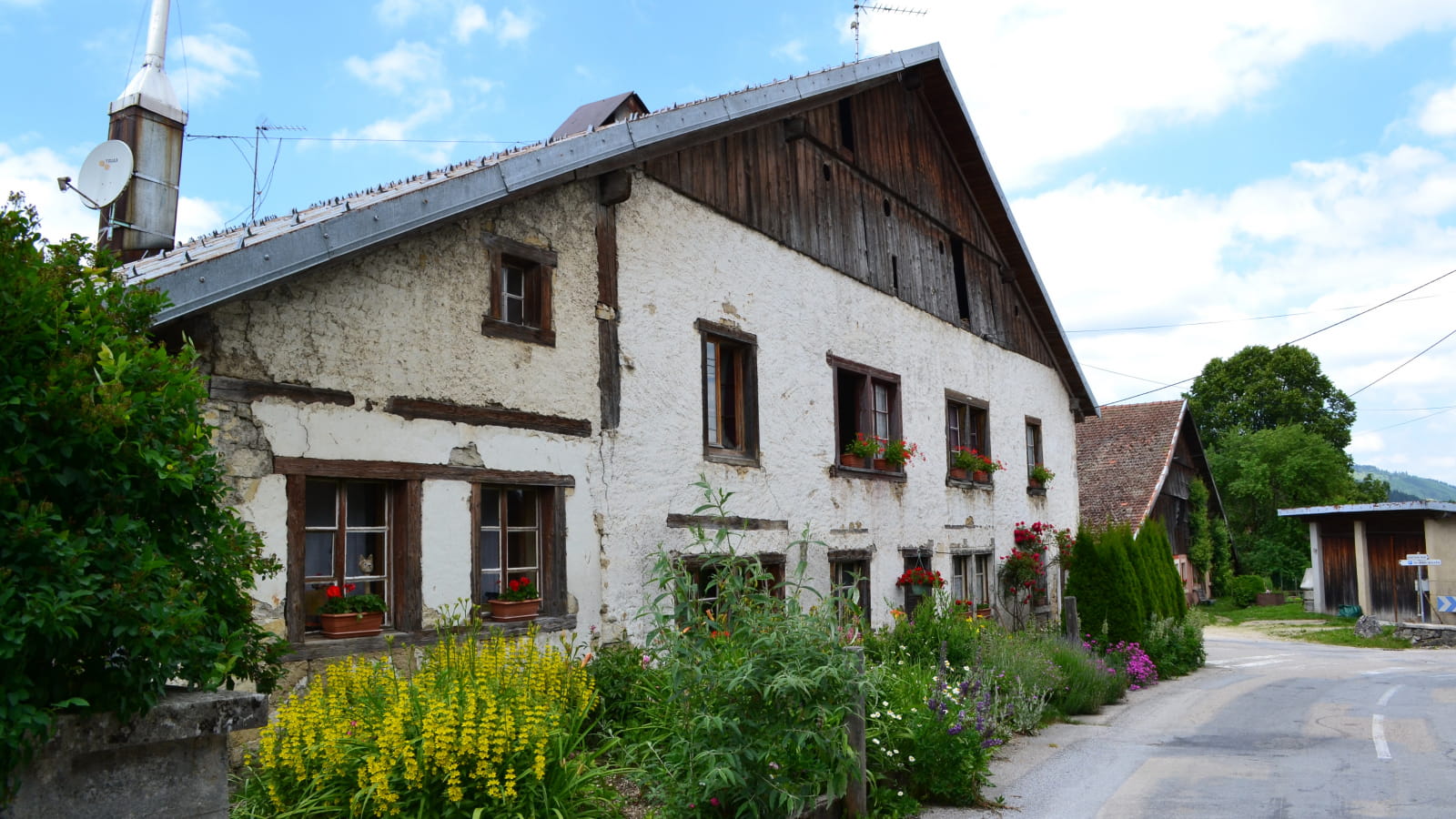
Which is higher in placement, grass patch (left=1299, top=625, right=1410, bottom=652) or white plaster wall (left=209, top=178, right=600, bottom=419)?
white plaster wall (left=209, top=178, right=600, bottom=419)

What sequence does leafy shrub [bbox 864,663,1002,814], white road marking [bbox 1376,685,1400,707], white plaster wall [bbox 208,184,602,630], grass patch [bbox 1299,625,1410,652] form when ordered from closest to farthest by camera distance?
1. white plaster wall [bbox 208,184,602,630]
2. leafy shrub [bbox 864,663,1002,814]
3. white road marking [bbox 1376,685,1400,707]
4. grass patch [bbox 1299,625,1410,652]

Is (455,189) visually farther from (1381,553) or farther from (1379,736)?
(1381,553)

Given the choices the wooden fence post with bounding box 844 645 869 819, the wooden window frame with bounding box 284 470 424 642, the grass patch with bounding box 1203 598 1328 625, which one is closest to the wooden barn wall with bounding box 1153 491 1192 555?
the grass patch with bounding box 1203 598 1328 625

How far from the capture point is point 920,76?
14500 mm

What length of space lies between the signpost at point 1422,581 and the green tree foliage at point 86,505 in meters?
27.0

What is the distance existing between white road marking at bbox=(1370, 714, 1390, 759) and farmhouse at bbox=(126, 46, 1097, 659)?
15.8 ft

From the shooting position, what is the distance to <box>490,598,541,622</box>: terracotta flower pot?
7527 mm

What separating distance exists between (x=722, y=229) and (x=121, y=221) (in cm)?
511

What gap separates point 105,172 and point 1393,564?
29228 millimetres

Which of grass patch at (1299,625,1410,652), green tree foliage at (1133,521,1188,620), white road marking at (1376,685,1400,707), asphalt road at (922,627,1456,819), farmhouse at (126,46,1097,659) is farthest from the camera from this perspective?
grass patch at (1299,625,1410,652)

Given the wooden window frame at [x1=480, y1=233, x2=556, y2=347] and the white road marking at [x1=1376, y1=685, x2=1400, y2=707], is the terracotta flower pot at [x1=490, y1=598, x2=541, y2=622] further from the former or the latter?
the white road marking at [x1=1376, y1=685, x2=1400, y2=707]

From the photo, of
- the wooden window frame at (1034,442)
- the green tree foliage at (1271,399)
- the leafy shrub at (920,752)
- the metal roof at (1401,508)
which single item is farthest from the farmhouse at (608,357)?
the green tree foliage at (1271,399)

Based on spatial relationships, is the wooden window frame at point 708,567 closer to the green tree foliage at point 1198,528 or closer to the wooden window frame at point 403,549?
the wooden window frame at point 403,549

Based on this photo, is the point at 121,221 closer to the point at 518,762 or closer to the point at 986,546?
the point at 518,762
